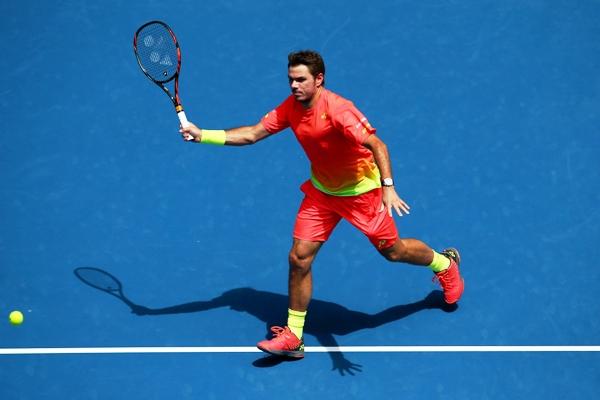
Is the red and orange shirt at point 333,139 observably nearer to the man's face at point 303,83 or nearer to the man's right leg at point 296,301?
the man's face at point 303,83

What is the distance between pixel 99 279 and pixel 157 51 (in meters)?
1.96

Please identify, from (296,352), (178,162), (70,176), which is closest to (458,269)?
(296,352)

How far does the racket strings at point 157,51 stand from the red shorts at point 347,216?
1.56 m

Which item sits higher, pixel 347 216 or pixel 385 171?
pixel 385 171

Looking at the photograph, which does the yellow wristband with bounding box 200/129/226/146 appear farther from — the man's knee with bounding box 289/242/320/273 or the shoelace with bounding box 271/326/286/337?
the shoelace with bounding box 271/326/286/337

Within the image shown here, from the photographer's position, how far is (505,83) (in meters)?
9.30

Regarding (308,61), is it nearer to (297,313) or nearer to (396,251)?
(396,251)

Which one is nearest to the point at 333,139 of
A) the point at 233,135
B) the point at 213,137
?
the point at 233,135

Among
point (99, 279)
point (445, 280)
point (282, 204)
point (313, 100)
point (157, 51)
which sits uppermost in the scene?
point (157, 51)

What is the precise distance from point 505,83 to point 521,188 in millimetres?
1392

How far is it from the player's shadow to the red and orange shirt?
47.0 inches

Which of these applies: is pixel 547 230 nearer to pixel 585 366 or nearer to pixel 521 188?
pixel 521 188

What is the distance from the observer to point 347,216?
691cm

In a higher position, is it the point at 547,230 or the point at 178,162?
the point at 547,230
